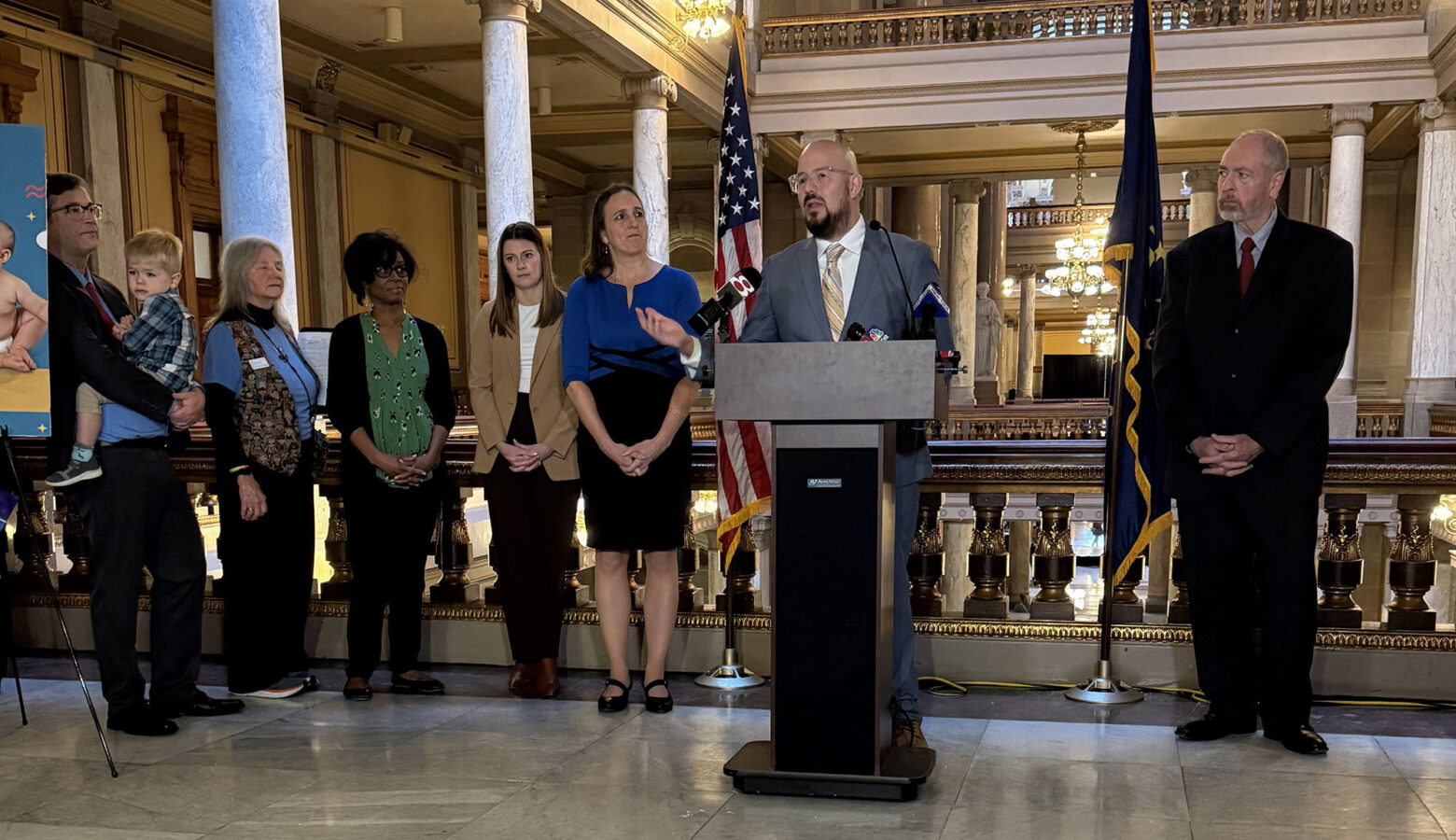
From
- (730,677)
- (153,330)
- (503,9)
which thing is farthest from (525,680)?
(503,9)

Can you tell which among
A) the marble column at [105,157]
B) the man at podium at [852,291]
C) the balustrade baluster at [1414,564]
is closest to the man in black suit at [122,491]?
the man at podium at [852,291]

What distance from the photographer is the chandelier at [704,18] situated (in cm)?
1126

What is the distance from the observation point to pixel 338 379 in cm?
388

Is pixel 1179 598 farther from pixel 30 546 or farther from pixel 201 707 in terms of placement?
pixel 30 546

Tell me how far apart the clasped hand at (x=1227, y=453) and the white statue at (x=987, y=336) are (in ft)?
59.3

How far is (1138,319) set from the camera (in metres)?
3.69

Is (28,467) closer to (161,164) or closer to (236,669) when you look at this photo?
(236,669)

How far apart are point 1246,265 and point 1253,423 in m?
0.46

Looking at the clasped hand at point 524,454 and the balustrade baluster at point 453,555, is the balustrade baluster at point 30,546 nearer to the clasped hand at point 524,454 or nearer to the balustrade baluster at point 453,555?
the balustrade baluster at point 453,555

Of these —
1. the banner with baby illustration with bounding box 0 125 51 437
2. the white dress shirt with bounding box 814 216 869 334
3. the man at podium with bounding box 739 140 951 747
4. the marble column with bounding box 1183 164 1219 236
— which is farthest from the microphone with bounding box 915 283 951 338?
the marble column with bounding box 1183 164 1219 236

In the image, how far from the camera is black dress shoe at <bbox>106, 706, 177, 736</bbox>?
348 centimetres

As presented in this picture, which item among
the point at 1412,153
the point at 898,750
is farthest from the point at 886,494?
the point at 1412,153

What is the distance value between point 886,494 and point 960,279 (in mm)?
17529

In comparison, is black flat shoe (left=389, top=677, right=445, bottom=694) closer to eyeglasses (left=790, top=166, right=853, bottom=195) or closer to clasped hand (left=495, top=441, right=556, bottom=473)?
clasped hand (left=495, top=441, right=556, bottom=473)
